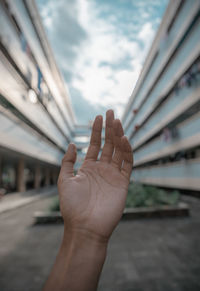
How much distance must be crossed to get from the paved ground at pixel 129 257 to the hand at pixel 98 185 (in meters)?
1.97

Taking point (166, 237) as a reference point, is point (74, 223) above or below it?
above

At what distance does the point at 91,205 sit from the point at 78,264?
0.36 m

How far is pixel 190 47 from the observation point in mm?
9094

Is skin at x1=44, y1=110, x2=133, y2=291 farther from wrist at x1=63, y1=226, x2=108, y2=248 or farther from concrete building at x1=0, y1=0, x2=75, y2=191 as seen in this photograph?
concrete building at x1=0, y1=0, x2=75, y2=191

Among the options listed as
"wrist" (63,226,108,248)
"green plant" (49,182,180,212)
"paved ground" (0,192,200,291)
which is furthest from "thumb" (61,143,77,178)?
"green plant" (49,182,180,212)

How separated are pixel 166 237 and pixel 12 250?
380 centimetres

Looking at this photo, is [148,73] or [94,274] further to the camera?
[148,73]

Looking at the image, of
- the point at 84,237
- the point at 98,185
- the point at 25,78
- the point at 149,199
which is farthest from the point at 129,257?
the point at 25,78

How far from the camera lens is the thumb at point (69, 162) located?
1.29 meters

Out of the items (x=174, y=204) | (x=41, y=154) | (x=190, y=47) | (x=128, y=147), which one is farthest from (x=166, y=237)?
(x=41, y=154)

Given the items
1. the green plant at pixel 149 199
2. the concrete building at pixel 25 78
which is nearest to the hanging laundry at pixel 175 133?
the green plant at pixel 149 199

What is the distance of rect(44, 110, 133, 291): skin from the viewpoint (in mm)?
854

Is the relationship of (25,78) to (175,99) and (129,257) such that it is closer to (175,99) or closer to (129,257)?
(129,257)

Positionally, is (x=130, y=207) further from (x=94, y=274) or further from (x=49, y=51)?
(x=49, y=51)
